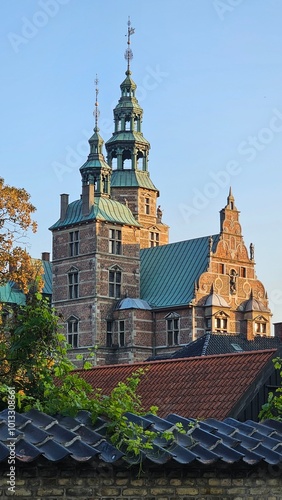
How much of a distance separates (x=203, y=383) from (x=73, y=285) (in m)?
41.5

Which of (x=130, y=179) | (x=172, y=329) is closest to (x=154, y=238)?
(x=130, y=179)

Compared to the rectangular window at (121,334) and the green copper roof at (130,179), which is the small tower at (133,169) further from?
the rectangular window at (121,334)

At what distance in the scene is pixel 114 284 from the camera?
62031 millimetres

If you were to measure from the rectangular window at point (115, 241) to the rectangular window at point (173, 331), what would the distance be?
5284 millimetres

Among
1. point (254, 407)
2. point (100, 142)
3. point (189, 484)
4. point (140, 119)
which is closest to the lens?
point (189, 484)

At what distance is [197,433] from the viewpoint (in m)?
9.66

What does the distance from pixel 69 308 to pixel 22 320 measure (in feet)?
165

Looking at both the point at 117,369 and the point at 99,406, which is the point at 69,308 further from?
the point at 99,406

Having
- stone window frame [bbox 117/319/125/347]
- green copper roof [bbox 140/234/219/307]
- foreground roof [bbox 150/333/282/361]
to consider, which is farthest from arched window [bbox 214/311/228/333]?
foreground roof [bbox 150/333/282/361]

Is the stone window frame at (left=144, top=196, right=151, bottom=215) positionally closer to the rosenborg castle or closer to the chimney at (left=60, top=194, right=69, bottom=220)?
the rosenborg castle

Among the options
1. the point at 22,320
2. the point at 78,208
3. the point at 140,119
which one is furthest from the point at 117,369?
the point at 140,119

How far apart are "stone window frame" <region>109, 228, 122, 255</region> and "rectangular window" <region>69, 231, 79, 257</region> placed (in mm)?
2037

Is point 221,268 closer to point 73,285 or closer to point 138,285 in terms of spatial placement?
point 138,285

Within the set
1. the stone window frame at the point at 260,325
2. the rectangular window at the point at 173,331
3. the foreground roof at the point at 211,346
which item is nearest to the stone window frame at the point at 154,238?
the stone window frame at the point at 260,325
